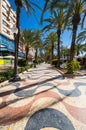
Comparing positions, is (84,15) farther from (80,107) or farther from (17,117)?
(17,117)

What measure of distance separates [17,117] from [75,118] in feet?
6.23

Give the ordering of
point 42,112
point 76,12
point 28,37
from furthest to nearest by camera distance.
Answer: point 28,37, point 76,12, point 42,112

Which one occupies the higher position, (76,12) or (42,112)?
(76,12)

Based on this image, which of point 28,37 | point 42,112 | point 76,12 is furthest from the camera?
point 28,37

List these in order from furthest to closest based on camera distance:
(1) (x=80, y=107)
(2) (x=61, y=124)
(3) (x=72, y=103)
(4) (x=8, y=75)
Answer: (4) (x=8, y=75), (3) (x=72, y=103), (1) (x=80, y=107), (2) (x=61, y=124)

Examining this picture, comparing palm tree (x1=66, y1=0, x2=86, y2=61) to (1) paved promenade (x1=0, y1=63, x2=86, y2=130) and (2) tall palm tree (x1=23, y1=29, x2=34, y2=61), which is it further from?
(2) tall palm tree (x1=23, y1=29, x2=34, y2=61)

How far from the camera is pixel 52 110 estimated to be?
556 cm

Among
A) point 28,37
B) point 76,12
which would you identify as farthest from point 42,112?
point 28,37

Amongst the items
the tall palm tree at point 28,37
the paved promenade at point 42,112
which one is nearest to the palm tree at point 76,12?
the paved promenade at point 42,112

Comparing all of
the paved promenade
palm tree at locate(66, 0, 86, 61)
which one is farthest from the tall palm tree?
the paved promenade

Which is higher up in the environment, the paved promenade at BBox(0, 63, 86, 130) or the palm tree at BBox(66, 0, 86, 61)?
the palm tree at BBox(66, 0, 86, 61)

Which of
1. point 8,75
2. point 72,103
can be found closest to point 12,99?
point 72,103

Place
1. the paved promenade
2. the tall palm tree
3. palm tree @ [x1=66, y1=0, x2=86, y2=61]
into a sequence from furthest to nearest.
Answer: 1. the tall palm tree
2. palm tree @ [x1=66, y1=0, x2=86, y2=61]
3. the paved promenade

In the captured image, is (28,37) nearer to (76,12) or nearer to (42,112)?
(76,12)
